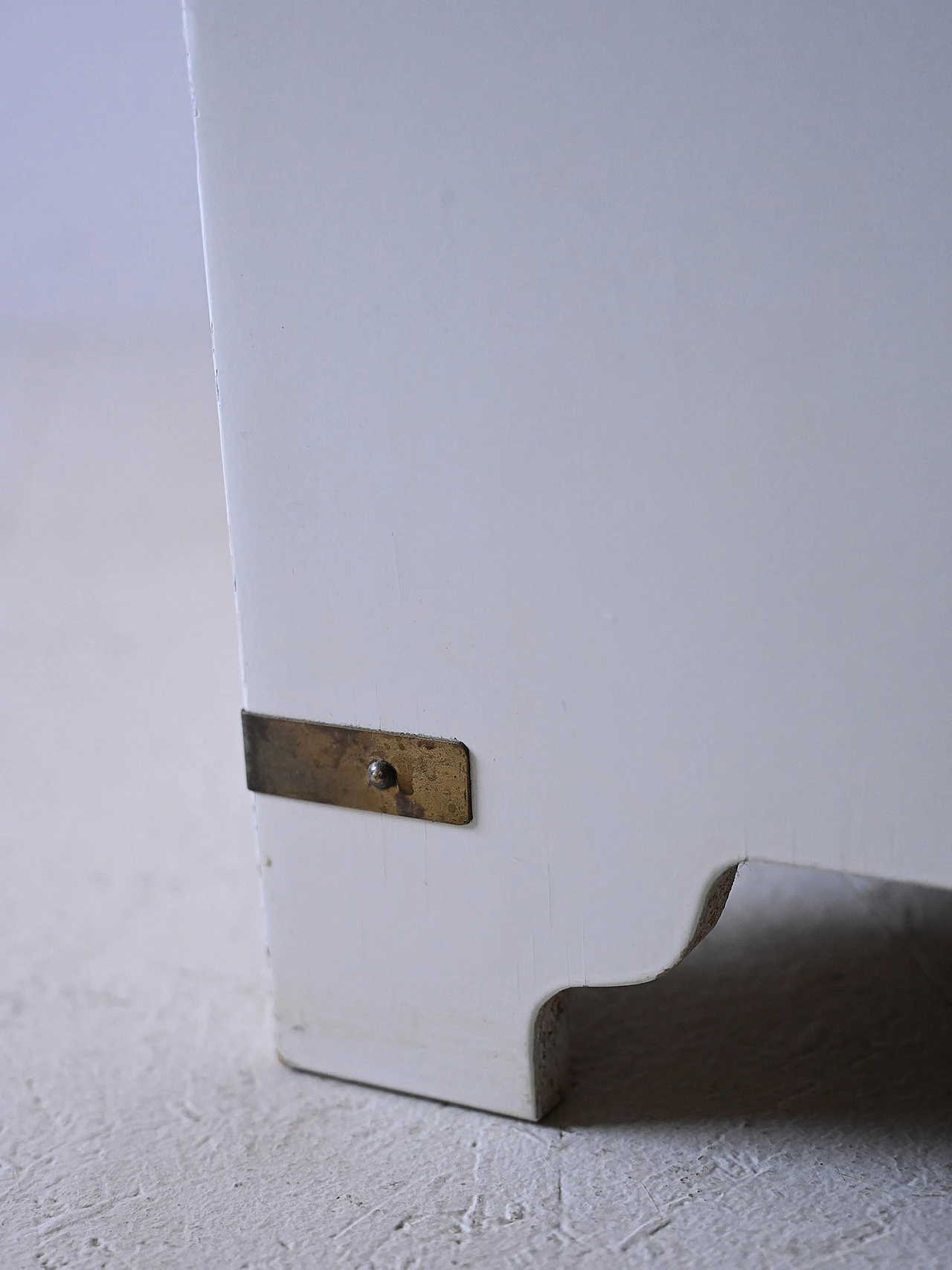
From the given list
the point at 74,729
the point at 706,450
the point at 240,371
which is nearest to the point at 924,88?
the point at 706,450

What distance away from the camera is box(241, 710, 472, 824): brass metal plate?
874mm

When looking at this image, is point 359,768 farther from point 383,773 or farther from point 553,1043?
point 553,1043

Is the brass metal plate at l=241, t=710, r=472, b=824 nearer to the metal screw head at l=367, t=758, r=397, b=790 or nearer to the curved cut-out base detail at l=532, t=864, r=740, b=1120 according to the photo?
the metal screw head at l=367, t=758, r=397, b=790

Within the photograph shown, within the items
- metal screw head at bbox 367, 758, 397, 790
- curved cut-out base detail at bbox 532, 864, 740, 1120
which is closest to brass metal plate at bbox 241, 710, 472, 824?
metal screw head at bbox 367, 758, 397, 790

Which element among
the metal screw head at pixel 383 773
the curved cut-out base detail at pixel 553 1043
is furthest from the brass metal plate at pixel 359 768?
the curved cut-out base detail at pixel 553 1043

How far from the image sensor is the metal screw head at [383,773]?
2.92 ft

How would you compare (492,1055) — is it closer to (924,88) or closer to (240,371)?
(240,371)

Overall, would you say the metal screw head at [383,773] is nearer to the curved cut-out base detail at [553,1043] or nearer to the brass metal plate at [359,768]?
the brass metal plate at [359,768]

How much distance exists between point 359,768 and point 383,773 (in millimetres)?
19

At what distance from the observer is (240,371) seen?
0.86 meters

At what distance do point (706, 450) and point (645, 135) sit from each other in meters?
0.16

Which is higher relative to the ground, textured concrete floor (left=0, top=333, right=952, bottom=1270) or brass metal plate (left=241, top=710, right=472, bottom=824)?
brass metal plate (left=241, top=710, right=472, bottom=824)

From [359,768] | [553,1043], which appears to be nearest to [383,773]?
[359,768]

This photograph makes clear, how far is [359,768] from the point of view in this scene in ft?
2.95
